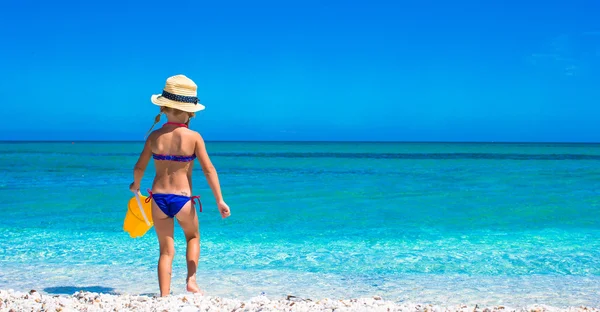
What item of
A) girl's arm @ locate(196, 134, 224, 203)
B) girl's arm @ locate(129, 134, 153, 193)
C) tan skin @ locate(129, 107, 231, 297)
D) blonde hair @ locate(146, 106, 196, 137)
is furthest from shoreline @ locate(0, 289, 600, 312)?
blonde hair @ locate(146, 106, 196, 137)

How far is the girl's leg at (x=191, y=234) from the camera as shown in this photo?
4062 mm

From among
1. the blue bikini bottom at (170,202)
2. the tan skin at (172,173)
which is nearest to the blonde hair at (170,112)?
the tan skin at (172,173)

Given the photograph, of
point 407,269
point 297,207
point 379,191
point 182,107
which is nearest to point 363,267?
point 407,269

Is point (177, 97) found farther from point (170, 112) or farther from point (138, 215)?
point (138, 215)

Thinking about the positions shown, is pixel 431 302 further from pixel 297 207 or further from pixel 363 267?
pixel 297 207

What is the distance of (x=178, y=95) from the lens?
12.8 feet

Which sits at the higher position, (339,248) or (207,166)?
A: (207,166)

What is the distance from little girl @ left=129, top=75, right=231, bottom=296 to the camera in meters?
3.92

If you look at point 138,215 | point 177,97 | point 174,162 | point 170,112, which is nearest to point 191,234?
point 138,215

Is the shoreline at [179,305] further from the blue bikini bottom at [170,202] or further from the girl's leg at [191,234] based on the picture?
the blue bikini bottom at [170,202]

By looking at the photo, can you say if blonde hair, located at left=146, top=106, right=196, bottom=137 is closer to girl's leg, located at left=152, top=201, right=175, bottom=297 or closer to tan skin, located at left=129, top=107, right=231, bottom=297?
tan skin, located at left=129, top=107, right=231, bottom=297

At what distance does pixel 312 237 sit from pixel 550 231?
3544mm

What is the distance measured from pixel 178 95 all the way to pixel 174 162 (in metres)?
0.47

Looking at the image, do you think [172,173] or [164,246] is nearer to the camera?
[172,173]
